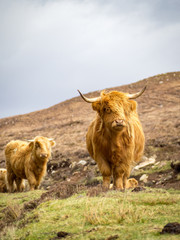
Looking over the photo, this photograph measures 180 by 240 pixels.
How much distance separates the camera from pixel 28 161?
11617mm

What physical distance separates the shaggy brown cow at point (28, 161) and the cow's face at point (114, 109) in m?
4.56

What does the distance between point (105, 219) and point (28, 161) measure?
753 cm

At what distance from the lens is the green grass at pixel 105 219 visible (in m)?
3.99

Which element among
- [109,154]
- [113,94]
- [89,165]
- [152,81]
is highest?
[152,81]

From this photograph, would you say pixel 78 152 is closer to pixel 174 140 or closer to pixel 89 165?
pixel 89 165

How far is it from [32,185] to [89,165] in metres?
5.06

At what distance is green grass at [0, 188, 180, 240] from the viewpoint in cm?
399

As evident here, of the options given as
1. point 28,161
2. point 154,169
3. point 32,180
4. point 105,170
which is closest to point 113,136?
point 105,170

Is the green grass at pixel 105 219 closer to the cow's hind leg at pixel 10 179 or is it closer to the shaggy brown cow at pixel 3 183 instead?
the cow's hind leg at pixel 10 179

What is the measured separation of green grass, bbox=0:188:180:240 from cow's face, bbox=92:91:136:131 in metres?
1.51

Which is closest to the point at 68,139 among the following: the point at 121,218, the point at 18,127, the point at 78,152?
the point at 78,152

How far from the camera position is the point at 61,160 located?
18484mm

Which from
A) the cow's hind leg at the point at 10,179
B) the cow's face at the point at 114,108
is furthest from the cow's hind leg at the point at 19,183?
the cow's face at the point at 114,108

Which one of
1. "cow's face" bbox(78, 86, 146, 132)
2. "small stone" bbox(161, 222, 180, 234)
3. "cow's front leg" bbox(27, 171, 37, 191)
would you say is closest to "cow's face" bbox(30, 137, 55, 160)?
"cow's front leg" bbox(27, 171, 37, 191)
